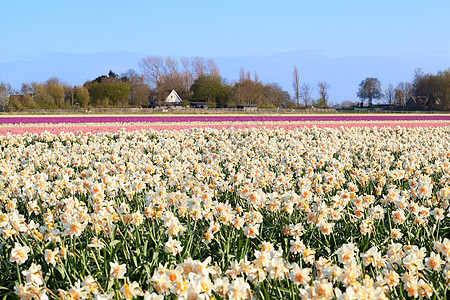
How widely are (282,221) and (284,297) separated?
1.96 meters

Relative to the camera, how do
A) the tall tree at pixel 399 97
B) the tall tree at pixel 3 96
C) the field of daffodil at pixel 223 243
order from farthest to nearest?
the tall tree at pixel 399 97
the tall tree at pixel 3 96
the field of daffodil at pixel 223 243

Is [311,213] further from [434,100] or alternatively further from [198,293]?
[434,100]

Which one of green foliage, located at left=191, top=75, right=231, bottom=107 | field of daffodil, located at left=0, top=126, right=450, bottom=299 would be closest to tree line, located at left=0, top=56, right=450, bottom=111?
green foliage, located at left=191, top=75, right=231, bottom=107

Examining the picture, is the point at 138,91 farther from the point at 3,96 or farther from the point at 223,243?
the point at 223,243

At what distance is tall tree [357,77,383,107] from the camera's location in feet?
373

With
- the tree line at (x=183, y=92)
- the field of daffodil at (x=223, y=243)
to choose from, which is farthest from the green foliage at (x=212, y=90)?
the field of daffodil at (x=223, y=243)

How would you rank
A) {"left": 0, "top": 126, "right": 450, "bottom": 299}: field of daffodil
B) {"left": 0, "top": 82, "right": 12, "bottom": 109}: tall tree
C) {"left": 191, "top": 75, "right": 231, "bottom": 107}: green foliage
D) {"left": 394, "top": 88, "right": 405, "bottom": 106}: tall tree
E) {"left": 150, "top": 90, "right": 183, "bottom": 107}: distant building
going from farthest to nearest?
{"left": 394, "top": 88, "right": 405, "bottom": 106}: tall tree
{"left": 150, "top": 90, "right": 183, "bottom": 107}: distant building
{"left": 191, "top": 75, "right": 231, "bottom": 107}: green foliage
{"left": 0, "top": 82, "right": 12, "bottom": 109}: tall tree
{"left": 0, "top": 126, "right": 450, "bottom": 299}: field of daffodil

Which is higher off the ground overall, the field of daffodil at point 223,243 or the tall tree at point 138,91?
the tall tree at point 138,91

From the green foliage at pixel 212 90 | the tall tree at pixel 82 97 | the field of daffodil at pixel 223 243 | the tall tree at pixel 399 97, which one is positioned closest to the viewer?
the field of daffodil at pixel 223 243

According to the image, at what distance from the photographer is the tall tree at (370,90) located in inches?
4481

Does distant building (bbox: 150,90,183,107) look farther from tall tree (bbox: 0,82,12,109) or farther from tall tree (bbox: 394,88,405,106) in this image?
tall tree (bbox: 394,88,405,106)

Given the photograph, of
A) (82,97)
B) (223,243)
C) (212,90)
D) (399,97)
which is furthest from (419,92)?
(223,243)

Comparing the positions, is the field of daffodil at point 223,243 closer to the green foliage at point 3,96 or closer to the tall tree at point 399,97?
the green foliage at point 3,96

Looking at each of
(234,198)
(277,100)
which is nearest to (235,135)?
(234,198)
